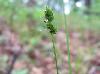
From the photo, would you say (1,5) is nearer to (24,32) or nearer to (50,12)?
(24,32)

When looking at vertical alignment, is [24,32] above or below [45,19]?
below

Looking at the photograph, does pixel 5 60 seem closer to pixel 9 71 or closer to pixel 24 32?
pixel 9 71

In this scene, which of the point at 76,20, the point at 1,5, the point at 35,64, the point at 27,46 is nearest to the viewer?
the point at 35,64

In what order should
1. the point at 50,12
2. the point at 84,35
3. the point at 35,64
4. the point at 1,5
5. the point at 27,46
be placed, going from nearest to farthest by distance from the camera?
the point at 50,12 < the point at 35,64 < the point at 27,46 < the point at 1,5 < the point at 84,35

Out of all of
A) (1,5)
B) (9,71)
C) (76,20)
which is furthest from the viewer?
(76,20)

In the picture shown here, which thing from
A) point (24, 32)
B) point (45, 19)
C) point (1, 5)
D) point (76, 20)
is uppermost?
point (45, 19)

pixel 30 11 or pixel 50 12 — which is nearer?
pixel 50 12

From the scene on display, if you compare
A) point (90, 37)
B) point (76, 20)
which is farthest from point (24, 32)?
point (76, 20)

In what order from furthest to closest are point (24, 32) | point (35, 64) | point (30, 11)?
1. point (30, 11)
2. point (24, 32)
3. point (35, 64)

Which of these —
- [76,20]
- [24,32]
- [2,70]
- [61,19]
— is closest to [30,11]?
[61,19]
